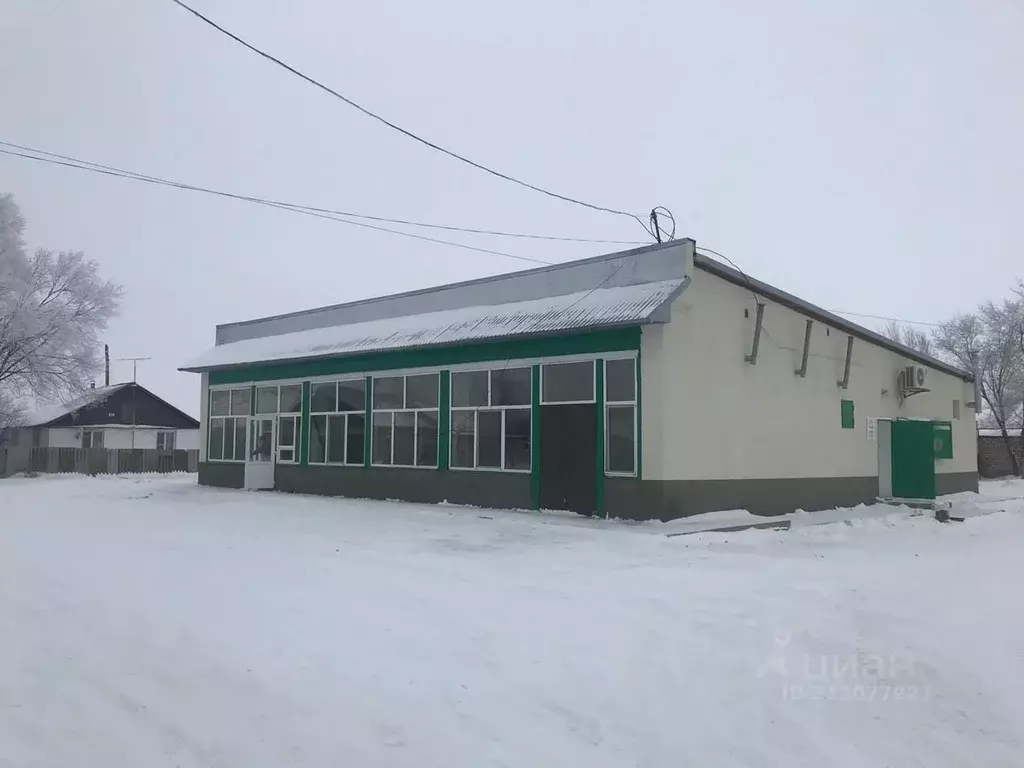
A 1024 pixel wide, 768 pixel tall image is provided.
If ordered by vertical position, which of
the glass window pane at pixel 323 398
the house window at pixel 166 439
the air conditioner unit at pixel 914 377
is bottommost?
the house window at pixel 166 439

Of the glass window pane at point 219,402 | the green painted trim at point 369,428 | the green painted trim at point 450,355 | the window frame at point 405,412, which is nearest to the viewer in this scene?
the green painted trim at point 450,355

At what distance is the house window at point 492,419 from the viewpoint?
18141 millimetres

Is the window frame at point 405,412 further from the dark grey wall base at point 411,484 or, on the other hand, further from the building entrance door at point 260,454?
the building entrance door at point 260,454

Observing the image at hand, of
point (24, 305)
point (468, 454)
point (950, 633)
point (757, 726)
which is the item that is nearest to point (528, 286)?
point (468, 454)

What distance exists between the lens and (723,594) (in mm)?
9312

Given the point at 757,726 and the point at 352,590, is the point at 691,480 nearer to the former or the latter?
the point at 352,590

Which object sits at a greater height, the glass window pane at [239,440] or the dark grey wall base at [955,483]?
the glass window pane at [239,440]

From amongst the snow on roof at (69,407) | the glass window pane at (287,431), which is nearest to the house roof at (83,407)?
the snow on roof at (69,407)

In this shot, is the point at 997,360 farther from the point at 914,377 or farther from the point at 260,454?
the point at 260,454

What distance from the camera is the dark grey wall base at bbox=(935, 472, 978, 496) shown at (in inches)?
1026

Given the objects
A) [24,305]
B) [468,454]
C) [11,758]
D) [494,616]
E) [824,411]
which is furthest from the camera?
[24,305]

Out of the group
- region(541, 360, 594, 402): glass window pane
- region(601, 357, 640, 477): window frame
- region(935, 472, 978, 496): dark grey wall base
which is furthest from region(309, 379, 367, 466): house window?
region(935, 472, 978, 496): dark grey wall base

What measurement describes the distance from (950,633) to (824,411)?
13.4 m

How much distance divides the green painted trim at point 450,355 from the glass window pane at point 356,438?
1.29 m
